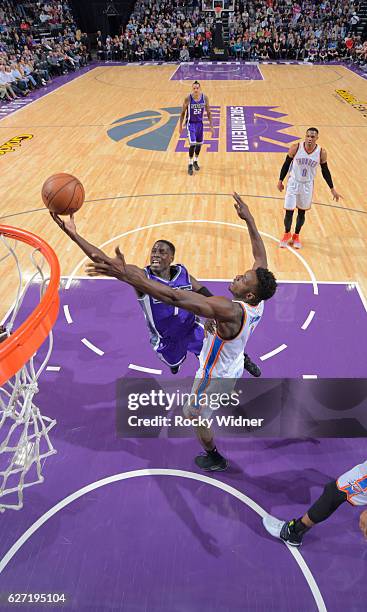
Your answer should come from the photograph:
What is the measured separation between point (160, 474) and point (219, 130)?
10140 mm

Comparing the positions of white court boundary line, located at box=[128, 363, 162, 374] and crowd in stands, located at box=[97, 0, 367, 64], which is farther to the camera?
crowd in stands, located at box=[97, 0, 367, 64]

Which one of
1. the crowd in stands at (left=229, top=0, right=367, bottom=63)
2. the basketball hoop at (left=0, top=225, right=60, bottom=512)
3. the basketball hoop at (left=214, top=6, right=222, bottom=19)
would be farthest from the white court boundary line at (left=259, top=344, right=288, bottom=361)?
the basketball hoop at (left=214, top=6, right=222, bottom=19)

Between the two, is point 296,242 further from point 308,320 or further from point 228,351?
point 228,351

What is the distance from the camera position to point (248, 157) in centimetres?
1000

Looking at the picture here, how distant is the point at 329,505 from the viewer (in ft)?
9.13

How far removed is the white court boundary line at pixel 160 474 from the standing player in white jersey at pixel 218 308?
14 cm

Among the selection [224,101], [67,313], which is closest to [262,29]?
[224,101]

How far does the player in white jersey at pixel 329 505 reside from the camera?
2633mm

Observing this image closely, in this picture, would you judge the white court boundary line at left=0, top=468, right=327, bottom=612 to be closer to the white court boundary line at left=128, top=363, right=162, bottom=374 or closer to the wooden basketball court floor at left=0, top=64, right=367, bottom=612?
the wooden basketball court floor at left=0, top=64, right=367, bottom=612

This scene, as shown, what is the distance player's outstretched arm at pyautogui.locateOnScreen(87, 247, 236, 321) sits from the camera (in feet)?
8.09

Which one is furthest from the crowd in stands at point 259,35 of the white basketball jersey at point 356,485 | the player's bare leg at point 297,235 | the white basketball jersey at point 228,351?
the white basketball jersey at point 356,485

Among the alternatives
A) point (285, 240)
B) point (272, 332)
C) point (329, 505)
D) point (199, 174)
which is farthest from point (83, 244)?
point (199, 174)

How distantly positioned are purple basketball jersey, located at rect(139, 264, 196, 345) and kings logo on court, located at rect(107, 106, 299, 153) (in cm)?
748

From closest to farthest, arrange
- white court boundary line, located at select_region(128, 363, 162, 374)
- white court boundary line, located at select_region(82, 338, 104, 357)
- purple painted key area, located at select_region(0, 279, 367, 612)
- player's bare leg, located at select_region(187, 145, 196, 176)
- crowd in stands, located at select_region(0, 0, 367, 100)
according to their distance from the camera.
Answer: purple painted key area, located at select_region(0, 279, 367, 612) → white court boundary line, located at select_region(128, 363, 162, 374) → white court boundary line, located at select_region(82, 338, 104, 357) → player's bare leg, located at select_region(187, 145, 196, 176) → crowd in stands, located at select_region(0, 0, 367, 100)
